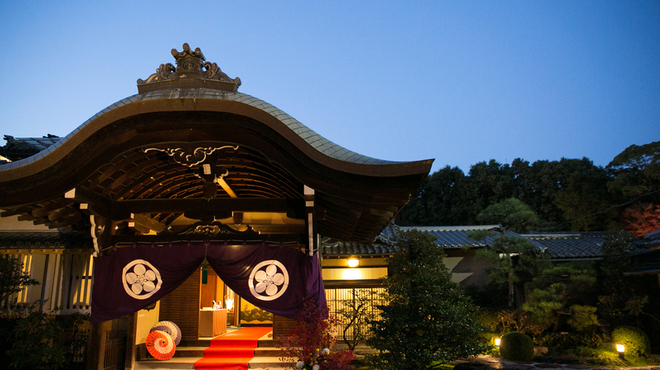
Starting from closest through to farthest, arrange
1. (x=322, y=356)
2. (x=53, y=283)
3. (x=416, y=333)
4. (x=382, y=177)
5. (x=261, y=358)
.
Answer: (x=382, y=177), (x=322, y=356), (x=416, y=333), (x=261, y=358), (x=53, y=283)

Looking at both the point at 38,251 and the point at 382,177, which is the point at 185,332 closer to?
the point at 38,251

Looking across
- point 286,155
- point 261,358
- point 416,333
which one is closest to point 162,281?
point 286,155

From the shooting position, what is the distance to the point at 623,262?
13.4 m

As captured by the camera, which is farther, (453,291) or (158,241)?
(453,291)

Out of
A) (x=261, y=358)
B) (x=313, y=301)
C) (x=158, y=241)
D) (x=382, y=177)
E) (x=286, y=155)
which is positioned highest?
(x=286, y=155)

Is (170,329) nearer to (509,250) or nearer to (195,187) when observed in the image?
(195,187)

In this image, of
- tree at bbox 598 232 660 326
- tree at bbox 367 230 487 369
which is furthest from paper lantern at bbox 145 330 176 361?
tree at bbox 598 232 660 326

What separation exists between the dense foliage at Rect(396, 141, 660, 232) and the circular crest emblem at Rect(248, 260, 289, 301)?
19.0 m

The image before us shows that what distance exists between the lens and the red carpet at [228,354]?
30.1ft

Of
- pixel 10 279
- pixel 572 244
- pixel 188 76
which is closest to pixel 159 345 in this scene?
pixel 10 279

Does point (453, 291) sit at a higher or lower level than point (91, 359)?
higher

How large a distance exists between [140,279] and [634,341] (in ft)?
42.5

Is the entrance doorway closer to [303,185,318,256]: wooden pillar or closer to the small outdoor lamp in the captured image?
[303,185,318,256]: wooden pillar

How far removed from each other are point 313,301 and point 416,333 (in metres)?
2.43
